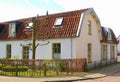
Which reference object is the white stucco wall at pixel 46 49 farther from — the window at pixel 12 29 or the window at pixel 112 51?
the window at pixel 112 51

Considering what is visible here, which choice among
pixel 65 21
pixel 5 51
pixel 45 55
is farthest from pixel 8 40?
pixel 65 21

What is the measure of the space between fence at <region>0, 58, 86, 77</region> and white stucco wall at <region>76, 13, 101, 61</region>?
122 inches

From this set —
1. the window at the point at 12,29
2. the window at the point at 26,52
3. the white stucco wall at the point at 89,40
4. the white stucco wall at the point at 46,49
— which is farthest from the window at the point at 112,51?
the window at the point at 12,29

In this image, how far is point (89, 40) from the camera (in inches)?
1056

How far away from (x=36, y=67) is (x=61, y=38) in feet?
17.4

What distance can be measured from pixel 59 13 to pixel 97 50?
6.03m

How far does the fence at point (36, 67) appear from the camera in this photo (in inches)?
785

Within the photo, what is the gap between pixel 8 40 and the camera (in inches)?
1171

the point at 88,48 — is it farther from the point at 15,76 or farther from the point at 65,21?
the point at 15,76

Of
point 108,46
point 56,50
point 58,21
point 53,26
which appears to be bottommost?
point 56,50

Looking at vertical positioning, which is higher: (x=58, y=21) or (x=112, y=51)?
(x=58, y=21)

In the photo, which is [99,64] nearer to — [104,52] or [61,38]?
[104,52]

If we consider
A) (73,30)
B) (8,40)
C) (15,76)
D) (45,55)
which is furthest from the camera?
(8,40)

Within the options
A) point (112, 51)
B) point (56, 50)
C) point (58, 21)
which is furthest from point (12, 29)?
point (112, 51)
